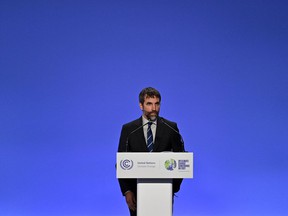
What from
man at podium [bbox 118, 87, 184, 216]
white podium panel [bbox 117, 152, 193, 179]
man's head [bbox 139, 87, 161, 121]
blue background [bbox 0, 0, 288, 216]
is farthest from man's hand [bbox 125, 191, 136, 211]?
blue background [bbox 0, 0, 288, 216]

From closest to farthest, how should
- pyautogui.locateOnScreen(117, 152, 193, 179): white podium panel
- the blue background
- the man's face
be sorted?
pyautogui.locateOnScreen(117, 152, 193, 179): white podium panel, the man's face, the blue background

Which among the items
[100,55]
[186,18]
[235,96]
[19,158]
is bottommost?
[19,158]

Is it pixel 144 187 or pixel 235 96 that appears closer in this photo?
pixel 144 187

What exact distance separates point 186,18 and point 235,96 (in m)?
0.95

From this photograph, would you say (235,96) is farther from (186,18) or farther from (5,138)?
(5,138)

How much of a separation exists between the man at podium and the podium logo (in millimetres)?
375

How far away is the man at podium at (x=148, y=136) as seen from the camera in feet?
9.43

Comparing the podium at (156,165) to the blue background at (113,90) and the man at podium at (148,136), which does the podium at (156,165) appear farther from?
the blue background at (113,90)

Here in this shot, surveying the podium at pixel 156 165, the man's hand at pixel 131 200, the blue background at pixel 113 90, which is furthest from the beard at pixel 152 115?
the blue background at pixel 113 90

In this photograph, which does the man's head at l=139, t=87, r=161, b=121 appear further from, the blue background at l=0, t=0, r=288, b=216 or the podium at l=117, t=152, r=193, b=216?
the blue background at l=0, t=0, r=288, b=216

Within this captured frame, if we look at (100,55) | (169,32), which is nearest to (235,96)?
(169,32)

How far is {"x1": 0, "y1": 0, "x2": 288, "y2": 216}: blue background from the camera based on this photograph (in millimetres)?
4457

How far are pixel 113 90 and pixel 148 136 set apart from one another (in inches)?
63.8

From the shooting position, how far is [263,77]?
4.52 metres
